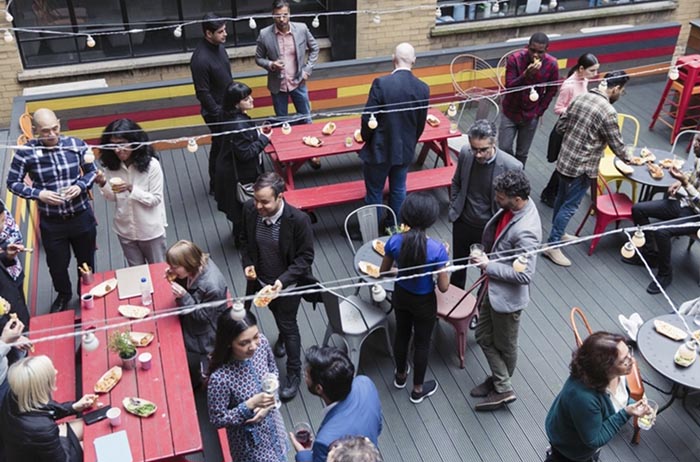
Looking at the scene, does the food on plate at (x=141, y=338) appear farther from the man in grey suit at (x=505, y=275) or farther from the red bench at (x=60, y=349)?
the man in grey suit at (x=505, y=275)

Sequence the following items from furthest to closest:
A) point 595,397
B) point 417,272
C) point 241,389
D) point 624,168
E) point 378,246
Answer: point 624,168
point 378,246
point 417,272
point 241,389
point 595,397

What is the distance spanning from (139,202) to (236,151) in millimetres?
1075

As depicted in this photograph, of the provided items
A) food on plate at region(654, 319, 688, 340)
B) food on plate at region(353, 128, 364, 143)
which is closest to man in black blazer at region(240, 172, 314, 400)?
food on plate at region(353, 128, 364, 143)

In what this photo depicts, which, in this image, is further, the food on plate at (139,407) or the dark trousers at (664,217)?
the dark trousers at (664,217)

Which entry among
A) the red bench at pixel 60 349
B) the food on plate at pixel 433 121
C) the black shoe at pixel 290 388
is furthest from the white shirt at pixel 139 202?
the food on plate at pixel 433 121

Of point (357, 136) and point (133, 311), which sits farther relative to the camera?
point (357, 136)

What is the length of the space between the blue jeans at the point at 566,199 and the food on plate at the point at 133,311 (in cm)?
391

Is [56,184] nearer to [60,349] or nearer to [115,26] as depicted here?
[60,349]

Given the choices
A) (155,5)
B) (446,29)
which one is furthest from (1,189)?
(446,29)

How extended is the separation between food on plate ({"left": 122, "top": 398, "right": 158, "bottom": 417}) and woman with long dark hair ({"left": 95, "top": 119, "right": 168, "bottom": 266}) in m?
1.68

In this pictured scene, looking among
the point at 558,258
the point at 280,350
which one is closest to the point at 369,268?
the point at 280,350

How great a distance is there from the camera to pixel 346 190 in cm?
685

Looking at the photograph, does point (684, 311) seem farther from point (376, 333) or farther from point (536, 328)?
point (376, 333)

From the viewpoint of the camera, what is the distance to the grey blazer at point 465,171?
5.12 metres
